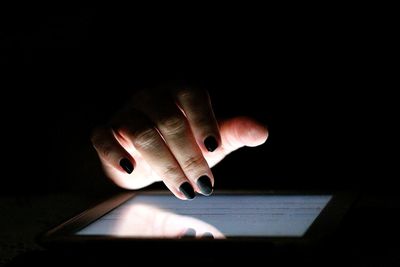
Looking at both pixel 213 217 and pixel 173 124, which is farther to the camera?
pixel 173 124

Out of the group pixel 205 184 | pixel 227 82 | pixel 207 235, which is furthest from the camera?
pixel 227 82

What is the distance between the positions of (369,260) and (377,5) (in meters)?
1.22

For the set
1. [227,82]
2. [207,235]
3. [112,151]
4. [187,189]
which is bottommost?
[207,235]

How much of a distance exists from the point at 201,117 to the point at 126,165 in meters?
0.17

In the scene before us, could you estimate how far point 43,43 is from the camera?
5.25 feet

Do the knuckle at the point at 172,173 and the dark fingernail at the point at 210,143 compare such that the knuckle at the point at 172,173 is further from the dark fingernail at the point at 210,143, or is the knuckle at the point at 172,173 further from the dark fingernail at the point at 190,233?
the dark fingernail at the point at 190,233

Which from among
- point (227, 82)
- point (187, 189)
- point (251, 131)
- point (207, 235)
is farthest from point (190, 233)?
point (227, 82)

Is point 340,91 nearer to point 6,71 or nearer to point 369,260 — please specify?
point 369,260

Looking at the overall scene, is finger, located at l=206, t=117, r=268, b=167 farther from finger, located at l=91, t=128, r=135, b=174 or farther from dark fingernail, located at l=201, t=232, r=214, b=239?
dark fingernail, located at l=201, t=232, r=214, b=239

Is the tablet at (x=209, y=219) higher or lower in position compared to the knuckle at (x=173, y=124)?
lower

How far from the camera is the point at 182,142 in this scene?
81cm

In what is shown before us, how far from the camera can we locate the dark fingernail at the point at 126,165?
0.84 metres

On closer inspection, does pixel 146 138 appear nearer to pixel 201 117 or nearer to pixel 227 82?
pixel 201 117

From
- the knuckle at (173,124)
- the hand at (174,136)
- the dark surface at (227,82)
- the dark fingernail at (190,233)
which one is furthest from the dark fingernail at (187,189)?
the dark surface at (227,82)
